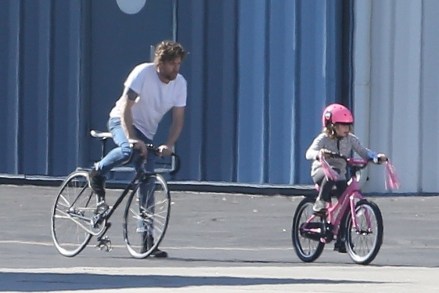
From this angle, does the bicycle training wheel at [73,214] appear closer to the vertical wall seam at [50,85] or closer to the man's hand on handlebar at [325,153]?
the man's hand on handlebar at [325,153]

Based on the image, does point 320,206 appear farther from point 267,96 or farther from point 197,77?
point 197,77

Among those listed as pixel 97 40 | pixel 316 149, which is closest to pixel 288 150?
pixel 97 40

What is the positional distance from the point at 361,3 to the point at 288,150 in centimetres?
176

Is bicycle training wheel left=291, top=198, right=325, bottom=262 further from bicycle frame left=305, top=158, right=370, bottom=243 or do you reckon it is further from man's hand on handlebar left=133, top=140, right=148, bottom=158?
man's hand on handlebar left=133, top=140, right=148, bottom=158

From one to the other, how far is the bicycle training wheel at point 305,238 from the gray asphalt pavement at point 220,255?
0.31 ft

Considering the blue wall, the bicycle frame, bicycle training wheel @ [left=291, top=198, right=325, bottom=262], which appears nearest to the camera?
Result: the bicycle frame

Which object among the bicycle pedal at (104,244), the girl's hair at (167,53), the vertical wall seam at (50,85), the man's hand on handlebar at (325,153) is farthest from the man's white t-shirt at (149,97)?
the vertical wall seam at (50,85)

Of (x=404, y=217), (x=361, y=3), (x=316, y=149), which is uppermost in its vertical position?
(x=361, y=3)

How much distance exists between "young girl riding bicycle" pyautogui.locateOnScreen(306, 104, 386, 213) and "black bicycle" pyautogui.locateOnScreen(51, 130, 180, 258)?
1120 mm

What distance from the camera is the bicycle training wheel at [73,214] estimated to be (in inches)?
469

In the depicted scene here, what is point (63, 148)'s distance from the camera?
57.0 ft

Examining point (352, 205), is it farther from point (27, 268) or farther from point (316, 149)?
point (27, 268)

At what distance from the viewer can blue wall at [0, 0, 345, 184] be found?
1636cm

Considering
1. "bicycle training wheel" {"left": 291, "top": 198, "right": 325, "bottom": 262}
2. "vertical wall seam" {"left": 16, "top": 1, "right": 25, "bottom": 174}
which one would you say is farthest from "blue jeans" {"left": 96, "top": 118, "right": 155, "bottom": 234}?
"vertical wall seam" {"left": 16, "top": 1, "right": 25, "bottom": 174}
